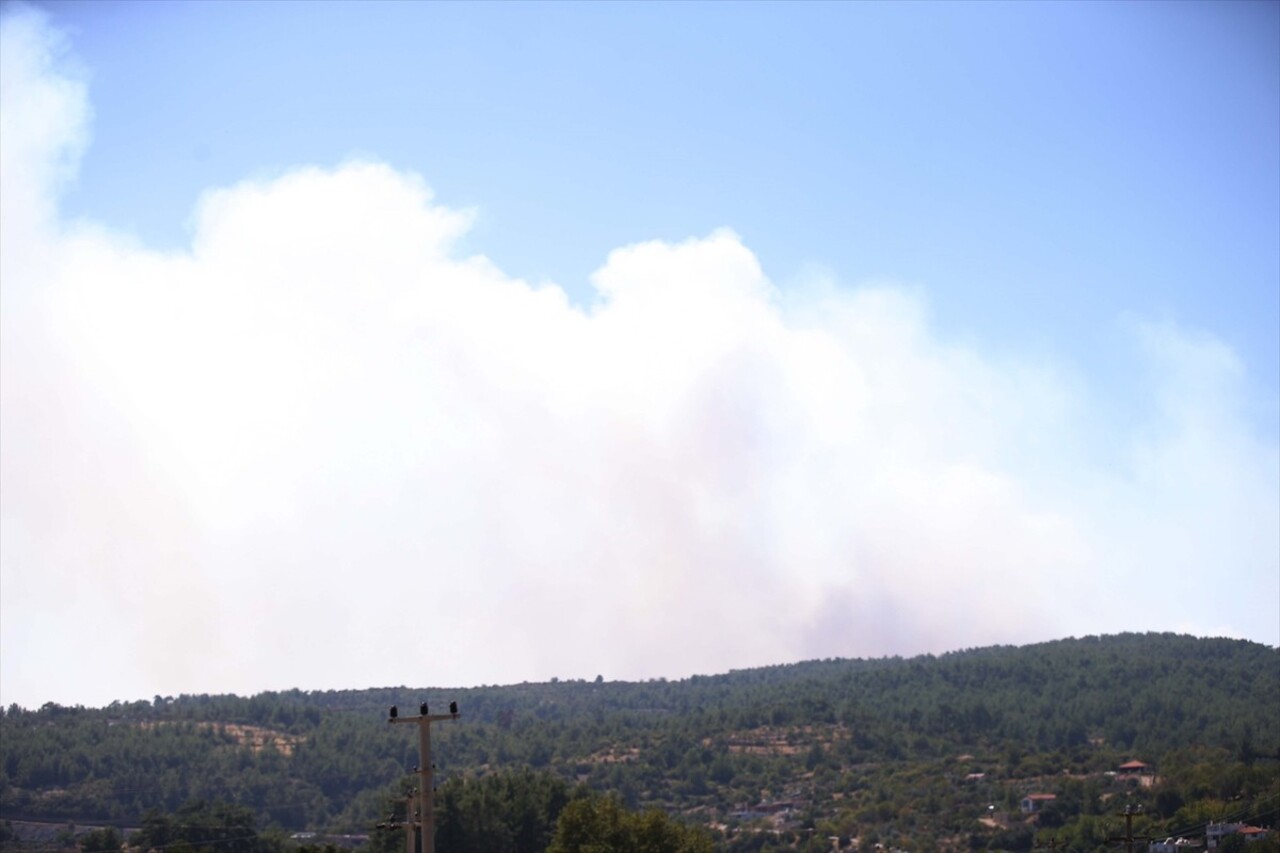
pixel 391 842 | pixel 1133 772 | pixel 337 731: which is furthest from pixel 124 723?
pixel 1133 772

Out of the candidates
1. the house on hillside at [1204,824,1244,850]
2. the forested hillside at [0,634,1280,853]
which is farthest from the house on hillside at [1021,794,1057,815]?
the house on hillside at [1204,824,1244,850]

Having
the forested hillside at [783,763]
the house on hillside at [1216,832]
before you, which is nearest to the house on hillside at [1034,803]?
the forested hillside at [783,763]

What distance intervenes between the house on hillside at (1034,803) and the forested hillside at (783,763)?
0.88 metres

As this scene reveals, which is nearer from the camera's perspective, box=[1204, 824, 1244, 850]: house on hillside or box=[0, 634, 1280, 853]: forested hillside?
box=[1204, 824, 1244, 850]: house on hillside

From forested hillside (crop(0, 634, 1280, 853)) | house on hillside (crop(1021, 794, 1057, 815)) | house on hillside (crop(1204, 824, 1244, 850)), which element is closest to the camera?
house on hillside (crop(1204, 824, 1244, 850))

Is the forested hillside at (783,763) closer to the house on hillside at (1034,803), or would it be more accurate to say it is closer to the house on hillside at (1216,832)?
the house on hillside at (1034,803)

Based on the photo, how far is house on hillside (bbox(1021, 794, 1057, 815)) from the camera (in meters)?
119

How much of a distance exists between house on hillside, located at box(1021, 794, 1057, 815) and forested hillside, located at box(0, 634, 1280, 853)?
881mm

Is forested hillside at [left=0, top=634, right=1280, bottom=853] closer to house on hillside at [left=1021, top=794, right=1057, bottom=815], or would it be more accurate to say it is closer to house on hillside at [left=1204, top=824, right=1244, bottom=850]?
house on hillside at [left=1021, top=794, right=1057, bottom=815]

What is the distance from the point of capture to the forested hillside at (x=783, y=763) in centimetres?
11775

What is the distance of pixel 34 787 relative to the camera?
142 metres

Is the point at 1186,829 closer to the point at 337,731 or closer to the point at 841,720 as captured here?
the point at 841,720

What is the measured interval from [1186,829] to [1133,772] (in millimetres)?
37703

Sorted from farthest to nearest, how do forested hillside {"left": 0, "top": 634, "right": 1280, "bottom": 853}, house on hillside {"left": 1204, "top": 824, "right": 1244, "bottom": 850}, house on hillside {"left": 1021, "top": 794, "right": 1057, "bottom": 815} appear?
house on hillside {"left": 1021, "top": 794, "right": 1057, "bottom": 815}, forested hillside {"left": 0, "top": 634, "right": 1280, "bottom": 853}, house on hillside {"left": 1204, "top": 824, "right": 1244, "bottom": 850}
